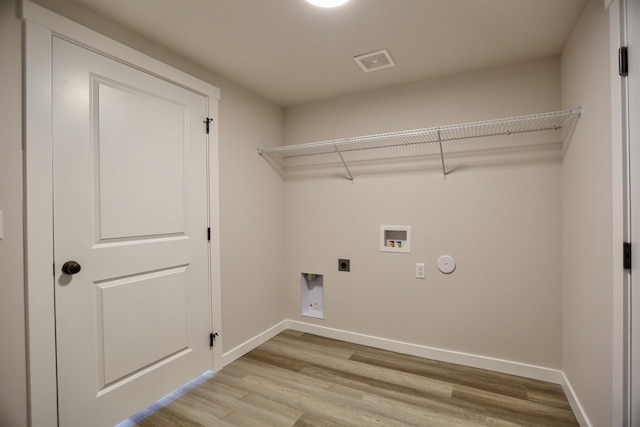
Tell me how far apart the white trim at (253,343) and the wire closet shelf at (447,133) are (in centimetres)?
161

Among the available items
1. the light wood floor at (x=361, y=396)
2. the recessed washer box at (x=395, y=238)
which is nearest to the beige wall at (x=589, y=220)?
the light wood floor at (x=361, y=396)

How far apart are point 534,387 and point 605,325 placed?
0.98 meters

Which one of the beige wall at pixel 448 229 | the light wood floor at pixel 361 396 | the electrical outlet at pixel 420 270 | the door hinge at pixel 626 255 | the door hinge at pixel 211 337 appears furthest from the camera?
the electrical outlet at pixel 420 270

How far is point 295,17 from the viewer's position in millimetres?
1679

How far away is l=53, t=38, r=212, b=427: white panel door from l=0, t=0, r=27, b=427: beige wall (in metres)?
0.13

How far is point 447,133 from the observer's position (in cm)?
236

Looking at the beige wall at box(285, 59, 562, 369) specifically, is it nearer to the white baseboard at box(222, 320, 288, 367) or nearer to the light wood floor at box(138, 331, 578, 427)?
→ the light wood floor at box(138, 331, 578, 427)

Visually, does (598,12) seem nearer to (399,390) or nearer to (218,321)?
(399,390)

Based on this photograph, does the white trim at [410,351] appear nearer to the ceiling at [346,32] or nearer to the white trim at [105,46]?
the white trim at [105,46]

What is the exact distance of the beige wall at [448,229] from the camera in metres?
2.15

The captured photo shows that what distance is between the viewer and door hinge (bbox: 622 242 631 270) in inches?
47.1

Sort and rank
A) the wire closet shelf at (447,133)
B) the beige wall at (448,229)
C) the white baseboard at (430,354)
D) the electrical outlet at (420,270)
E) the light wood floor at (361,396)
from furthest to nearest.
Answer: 1. the electrical outlet at (420,270)
2. the beige wall at (448,229)
3. the white baseboard at (430,354)
4. the wire closet shelf at (447,133)
5. the light wood floor at (361,396)

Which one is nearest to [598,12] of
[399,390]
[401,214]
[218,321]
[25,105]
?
[401,214]

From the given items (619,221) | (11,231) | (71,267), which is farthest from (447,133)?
(11,231)
